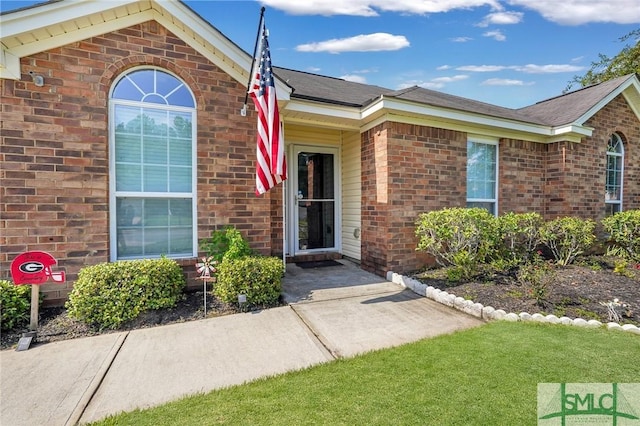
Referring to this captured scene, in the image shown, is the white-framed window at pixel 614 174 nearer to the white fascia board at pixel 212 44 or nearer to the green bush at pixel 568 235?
the green bush at pixel 568 235

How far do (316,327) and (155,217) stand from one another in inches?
116

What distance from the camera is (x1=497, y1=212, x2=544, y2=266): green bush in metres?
5.46

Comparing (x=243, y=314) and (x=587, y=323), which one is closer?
(x=587, y=323)

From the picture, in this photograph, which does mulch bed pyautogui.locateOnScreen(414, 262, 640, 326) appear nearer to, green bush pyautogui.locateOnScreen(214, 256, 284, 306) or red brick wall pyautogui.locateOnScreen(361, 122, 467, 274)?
red brick wall pyautogui.locateOnScreen(361, 122, 467, 274)

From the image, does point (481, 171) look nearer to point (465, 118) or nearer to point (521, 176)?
point (521, 176)

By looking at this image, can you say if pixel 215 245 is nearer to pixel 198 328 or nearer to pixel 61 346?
pixel 198 328

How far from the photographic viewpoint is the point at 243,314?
3.93 metres

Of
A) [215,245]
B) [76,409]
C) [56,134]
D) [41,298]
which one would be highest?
[56,134]

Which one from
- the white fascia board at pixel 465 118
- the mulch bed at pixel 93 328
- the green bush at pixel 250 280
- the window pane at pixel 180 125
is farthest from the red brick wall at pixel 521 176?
the window pane at pixel 180 125

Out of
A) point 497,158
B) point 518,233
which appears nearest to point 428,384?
point 518,233

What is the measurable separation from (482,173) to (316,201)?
3.99 metres

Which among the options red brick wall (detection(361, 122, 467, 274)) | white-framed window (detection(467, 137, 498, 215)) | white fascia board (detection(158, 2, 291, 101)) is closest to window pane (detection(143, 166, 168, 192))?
white fascia board (detection(158, 2, 291, 101))

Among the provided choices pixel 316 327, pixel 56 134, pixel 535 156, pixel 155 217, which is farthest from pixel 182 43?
pixel 535 156

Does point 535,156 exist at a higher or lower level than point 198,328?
higher
